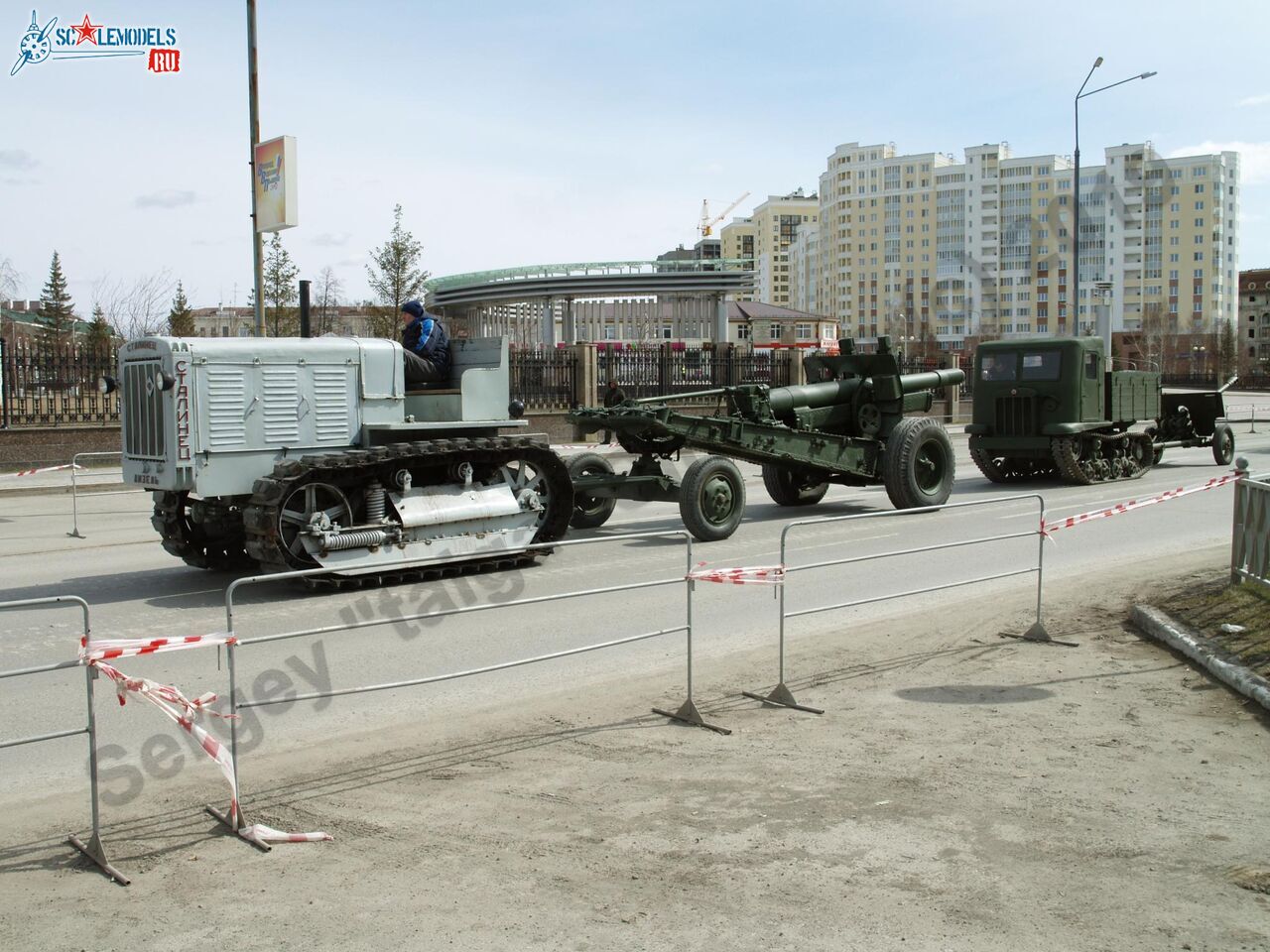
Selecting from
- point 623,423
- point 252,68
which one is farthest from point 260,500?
point 252,68

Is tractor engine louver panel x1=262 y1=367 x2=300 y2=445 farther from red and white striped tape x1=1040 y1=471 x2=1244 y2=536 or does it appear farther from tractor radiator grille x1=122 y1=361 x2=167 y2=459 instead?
red and white striped tape x1=1040 y1=471 x2=1244 y2=536

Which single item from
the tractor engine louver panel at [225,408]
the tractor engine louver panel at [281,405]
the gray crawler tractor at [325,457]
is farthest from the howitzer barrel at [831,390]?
the tractor engine louver panel at [225,408]

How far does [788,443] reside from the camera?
15.1 metres

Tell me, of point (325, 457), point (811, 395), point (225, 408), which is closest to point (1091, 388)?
point (811, 395)

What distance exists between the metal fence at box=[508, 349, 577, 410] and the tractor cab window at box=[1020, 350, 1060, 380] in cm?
1384

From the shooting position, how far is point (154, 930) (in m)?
4.26

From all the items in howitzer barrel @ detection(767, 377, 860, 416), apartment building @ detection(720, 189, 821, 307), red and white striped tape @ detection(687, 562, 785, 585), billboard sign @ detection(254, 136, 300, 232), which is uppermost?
apartment building @ detection(720, 189, 821, 307)

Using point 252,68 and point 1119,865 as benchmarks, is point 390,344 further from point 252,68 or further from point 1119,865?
point 252,68

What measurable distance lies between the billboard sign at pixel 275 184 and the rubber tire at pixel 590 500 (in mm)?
7692

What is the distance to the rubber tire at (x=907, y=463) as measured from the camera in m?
15.8

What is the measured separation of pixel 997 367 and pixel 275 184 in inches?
497

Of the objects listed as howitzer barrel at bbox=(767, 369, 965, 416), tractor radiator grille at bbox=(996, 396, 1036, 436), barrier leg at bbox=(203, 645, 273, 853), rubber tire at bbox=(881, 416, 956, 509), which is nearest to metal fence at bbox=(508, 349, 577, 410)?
tractor radiator grille at bbox=(996, 396, 1036, 436)

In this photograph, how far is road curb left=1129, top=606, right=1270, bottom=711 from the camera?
23.2 ft

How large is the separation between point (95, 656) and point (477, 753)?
6.76 ft
